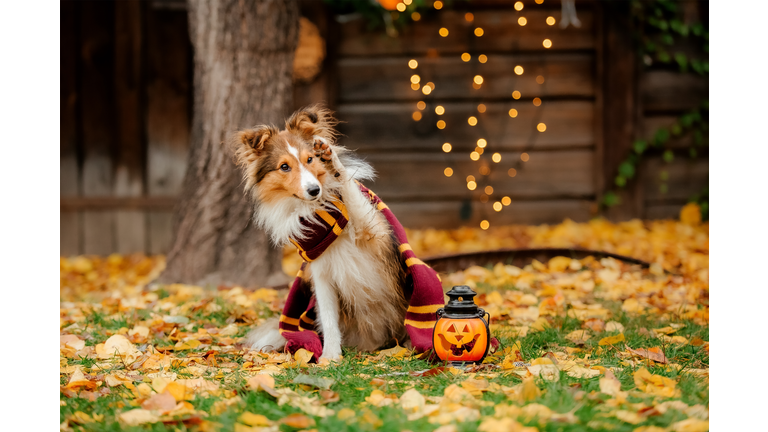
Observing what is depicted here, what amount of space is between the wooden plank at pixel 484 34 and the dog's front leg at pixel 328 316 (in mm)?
3708

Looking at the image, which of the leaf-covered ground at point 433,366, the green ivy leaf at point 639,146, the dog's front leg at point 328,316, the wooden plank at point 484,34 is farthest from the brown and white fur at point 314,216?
the green ivy leaf at point 639,146

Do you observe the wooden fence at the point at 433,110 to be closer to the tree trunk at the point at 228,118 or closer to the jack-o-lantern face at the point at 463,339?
the tree trunk at the point at 228,118

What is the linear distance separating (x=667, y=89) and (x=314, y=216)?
15.3 ft

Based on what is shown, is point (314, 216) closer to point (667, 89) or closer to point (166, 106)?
point (166, 106)

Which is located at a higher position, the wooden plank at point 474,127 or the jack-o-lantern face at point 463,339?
the wooden plank at point 474,127

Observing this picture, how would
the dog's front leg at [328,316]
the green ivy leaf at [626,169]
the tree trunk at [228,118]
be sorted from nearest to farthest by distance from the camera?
the dog's front leg at [328,316] < the tree trunk at [228,118] < the green ivy leaf at [626,169]

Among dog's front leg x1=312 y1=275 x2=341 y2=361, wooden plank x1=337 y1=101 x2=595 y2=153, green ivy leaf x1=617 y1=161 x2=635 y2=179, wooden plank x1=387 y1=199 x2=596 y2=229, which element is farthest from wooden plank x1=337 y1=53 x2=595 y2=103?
dog's front leg x1=312 y1=275 x2=341 y2=361

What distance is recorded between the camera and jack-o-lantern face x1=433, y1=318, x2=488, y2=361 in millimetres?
2252

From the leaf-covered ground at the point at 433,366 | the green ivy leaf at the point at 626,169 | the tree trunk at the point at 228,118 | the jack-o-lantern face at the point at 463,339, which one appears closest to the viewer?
the leaf-covered ground at the point at 433,366

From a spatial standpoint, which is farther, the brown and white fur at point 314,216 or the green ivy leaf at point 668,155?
the green ivy leaf at point 668,155

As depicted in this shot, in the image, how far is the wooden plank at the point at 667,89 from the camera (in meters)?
5.82

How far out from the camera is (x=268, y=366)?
2389 millimetres

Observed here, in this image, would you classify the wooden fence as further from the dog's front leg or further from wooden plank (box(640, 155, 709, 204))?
the dog's front leg

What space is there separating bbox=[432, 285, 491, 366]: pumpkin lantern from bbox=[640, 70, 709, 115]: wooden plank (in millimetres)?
4405
